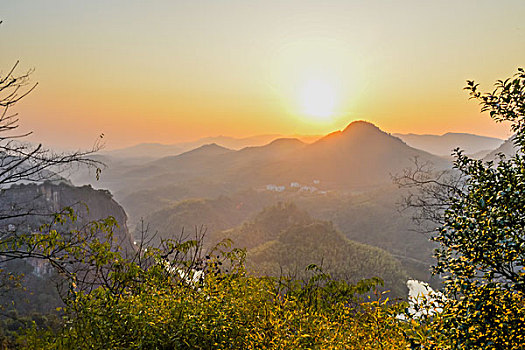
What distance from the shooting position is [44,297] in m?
35.8

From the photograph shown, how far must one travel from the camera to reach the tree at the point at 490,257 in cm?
344

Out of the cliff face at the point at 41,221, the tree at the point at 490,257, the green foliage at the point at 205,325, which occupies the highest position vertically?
the tree at the point at 490,257

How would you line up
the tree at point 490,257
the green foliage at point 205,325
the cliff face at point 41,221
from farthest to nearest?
the cliff face at point 41,221 → the green foliage at point 205,325 → the tree at point 490,257

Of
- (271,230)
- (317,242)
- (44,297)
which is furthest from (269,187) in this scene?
(44,297)

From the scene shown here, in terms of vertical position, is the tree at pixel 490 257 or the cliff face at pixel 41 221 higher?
the tree at pixel 490 257

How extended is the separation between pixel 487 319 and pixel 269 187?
19077cm

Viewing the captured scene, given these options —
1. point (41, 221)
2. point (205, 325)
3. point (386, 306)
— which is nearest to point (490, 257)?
point (386, 306)

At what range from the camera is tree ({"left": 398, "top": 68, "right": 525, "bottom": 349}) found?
11.3 feet

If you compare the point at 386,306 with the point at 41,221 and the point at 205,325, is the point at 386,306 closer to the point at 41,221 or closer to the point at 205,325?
the point at 205,325

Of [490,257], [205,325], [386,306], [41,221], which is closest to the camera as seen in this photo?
[490,257]

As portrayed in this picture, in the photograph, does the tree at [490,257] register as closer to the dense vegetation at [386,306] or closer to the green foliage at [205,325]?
the dense vegetation at [386,306]

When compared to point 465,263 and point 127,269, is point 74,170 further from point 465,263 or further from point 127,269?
point 465,263

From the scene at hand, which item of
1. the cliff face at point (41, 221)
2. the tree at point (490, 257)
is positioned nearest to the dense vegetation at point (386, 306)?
the tree at point (490, 257)

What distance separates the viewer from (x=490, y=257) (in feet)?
12.2
